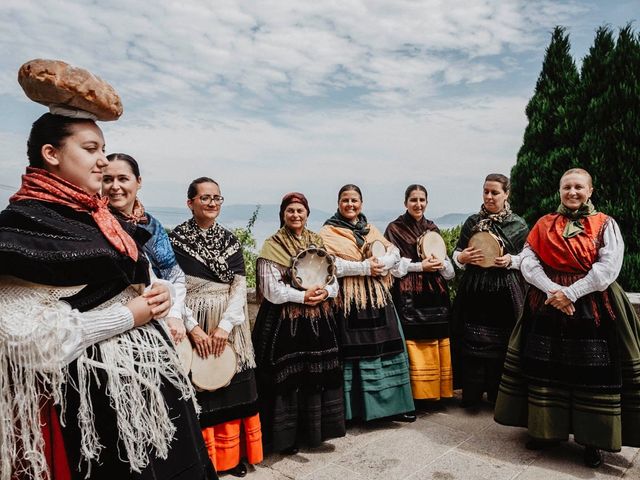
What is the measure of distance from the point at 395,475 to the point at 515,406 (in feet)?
3.41

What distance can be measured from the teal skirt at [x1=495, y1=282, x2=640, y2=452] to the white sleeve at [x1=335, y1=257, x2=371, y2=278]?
1.39 meters

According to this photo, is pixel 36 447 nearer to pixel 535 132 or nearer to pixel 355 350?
pixel 355 350

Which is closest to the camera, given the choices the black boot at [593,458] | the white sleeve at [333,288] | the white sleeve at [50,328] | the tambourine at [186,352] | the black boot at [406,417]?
the white sleeve at [50,328]

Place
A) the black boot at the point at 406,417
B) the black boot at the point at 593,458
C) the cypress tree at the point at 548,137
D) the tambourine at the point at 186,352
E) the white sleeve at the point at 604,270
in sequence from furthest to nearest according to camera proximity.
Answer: the cypress tree at the point at 548,137
the black boot at the point at 406,417
the black boot at the point at 593,458
the white sleeve at the point at 604,270
the tambourine at the point at 186,352

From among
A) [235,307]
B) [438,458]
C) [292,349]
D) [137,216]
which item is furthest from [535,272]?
[137,216]

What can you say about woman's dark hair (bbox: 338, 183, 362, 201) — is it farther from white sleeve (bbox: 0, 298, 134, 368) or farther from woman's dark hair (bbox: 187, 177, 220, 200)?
white sleeve (bbox: 0, 298, 134, 368)

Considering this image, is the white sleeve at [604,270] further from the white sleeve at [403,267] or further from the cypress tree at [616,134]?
the cypress tree at [616,134]

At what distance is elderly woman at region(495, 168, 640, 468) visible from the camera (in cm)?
336

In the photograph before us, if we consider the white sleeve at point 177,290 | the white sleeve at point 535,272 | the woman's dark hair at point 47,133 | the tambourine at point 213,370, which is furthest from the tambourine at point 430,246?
the woman's dark hair at point 47,133

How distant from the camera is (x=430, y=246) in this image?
4.52 metres

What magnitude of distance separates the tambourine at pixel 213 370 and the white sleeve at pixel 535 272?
6.84 feet

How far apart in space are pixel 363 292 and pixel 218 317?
4.33ft

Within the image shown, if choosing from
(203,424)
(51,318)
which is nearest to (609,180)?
(203,424)

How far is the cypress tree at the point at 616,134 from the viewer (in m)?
5.63
